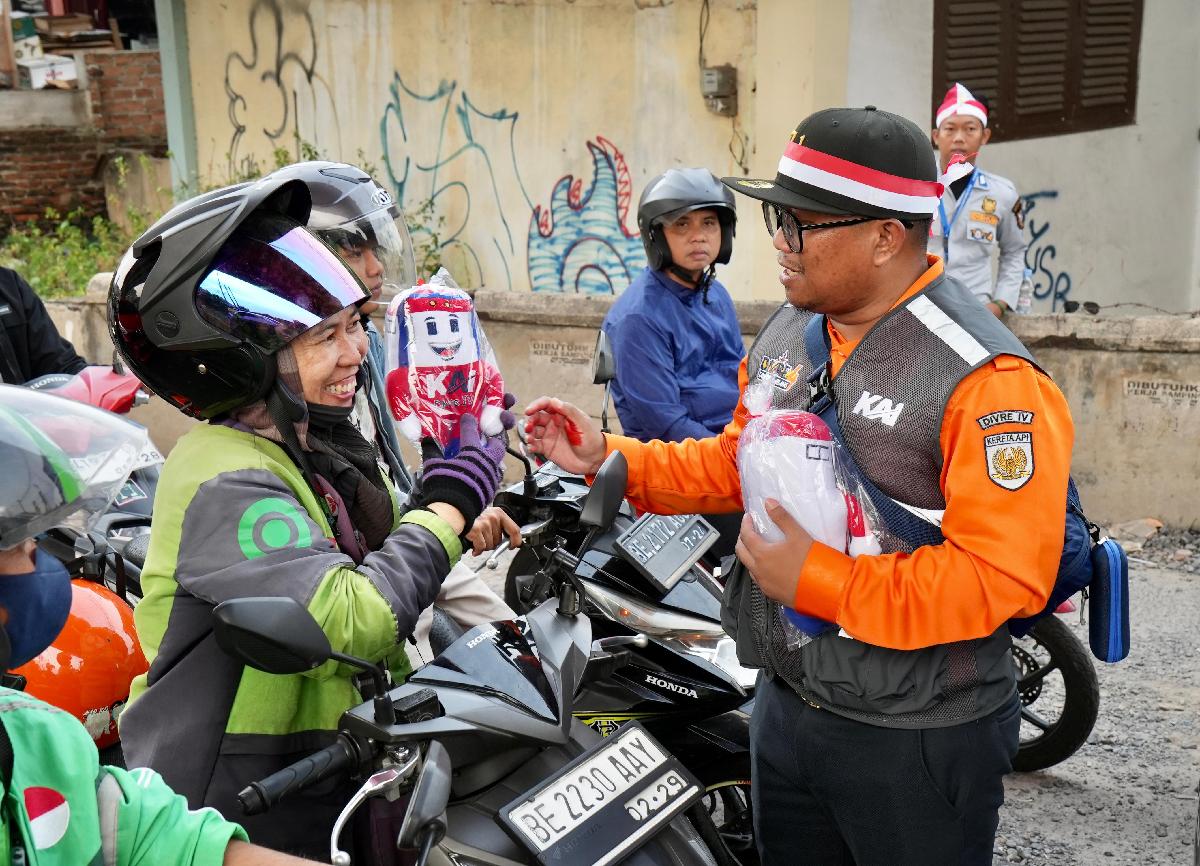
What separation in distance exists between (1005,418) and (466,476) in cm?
99

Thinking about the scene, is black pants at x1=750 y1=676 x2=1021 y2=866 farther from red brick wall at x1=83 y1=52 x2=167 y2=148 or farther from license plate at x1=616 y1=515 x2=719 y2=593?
red brick wall at x1=83 y1=52 x2=167 y2=148

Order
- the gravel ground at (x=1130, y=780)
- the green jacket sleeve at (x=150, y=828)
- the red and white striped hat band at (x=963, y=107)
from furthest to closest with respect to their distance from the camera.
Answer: the red and white striped hat band at (x=963, y=107), the gravel ground at (x=1130, y=780), the green jacket sleeve at (x=150, y=828)

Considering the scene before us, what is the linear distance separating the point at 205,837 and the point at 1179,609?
5488mm

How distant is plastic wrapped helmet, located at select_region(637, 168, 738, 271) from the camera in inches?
198

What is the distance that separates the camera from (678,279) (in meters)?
5.08

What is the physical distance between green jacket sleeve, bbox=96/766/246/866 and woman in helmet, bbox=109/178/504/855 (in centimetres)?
48

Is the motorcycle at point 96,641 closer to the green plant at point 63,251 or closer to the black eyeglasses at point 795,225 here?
the black eyeglasses at point 795,225

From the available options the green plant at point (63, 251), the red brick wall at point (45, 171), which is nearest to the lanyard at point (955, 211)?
the green plant at point (63, 251)

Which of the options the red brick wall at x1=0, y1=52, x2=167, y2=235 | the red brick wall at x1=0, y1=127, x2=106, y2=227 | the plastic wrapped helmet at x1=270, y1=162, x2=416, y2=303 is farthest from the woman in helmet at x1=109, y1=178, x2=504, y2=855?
the red brick wall at x1=0, y1=127, x2=106, y2=227

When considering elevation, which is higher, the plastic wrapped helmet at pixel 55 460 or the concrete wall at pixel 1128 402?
the plastic wrapped helmet at pixel 55 460

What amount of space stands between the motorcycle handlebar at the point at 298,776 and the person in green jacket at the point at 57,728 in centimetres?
15

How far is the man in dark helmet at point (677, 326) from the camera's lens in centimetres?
488

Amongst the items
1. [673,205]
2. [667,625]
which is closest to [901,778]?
[667,625]

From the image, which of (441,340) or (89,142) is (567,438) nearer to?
(441,340)
